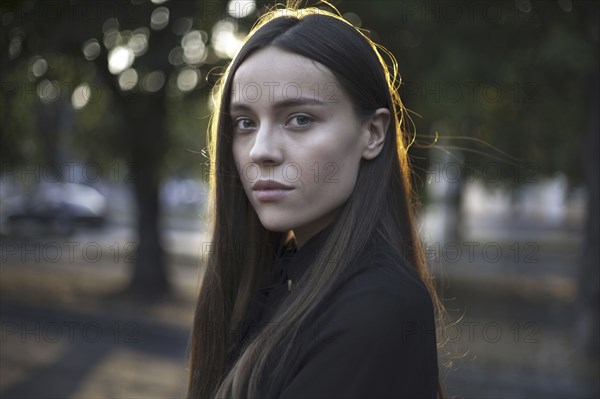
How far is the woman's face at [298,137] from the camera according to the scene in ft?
5.11

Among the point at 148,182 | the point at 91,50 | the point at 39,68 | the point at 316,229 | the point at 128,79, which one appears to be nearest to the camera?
the point at 316,229

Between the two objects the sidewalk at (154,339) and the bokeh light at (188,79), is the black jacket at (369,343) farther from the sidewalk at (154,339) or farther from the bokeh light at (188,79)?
the bokeh light at (188,79)

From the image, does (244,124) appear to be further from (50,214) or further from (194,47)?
(50,214)


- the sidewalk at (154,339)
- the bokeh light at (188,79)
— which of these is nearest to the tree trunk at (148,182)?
the bokeh light at (188,79)

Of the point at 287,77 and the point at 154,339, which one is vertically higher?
the point at 287,77

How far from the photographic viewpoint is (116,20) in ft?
27.2

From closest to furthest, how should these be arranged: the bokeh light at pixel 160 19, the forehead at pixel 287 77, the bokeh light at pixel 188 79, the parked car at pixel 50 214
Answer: the forehead at pixel 287 77
the bokeh light at pixel 160 19
the bokeh light at pixel 188 79
the parked car at pixel 50 214

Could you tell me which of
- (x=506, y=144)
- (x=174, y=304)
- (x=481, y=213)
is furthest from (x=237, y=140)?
(x=481, y=213)

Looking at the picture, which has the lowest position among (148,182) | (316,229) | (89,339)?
(89,339)

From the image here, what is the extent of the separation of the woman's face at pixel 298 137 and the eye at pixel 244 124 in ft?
0.14

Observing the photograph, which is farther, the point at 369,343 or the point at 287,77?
the point at 287,77

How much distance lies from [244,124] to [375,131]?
0.32 m

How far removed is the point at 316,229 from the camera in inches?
66.6

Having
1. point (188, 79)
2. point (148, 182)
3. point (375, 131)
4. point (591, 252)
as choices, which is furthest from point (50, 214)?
point (375, 131)
